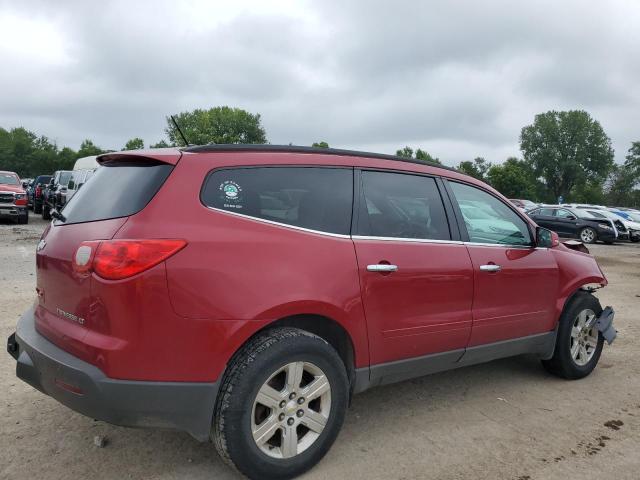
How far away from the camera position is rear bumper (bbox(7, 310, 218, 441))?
8.18ft

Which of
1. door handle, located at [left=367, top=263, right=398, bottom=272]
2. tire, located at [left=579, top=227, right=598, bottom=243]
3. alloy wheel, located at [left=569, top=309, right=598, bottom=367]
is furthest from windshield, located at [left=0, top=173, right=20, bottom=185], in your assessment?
tire, located at [left=579, top=227, right=598, bottom=243]

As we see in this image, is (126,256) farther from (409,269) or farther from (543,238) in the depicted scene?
(543,238)

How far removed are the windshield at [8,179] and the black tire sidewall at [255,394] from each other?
64.6 feet

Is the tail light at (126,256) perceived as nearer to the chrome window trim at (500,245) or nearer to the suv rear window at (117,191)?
the suv rear window at (117,191)

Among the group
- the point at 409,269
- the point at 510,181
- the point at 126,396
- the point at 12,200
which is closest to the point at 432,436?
the point at 409,269

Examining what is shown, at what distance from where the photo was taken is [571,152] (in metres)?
91.6

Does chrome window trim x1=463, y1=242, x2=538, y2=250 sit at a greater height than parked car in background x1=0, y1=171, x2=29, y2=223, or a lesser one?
greater

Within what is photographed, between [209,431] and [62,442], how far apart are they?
117cm

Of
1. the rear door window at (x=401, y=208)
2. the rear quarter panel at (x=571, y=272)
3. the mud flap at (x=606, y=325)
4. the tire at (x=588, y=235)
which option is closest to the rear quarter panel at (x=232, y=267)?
the rear door window at (x=401, y=208)

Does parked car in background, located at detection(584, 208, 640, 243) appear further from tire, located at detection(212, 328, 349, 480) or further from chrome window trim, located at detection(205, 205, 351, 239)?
tire, located at detection(212, 328, 349, 480)

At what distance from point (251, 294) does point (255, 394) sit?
493 mm

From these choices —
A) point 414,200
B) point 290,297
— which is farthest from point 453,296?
point 290,297

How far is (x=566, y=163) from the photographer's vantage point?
89.8 meters

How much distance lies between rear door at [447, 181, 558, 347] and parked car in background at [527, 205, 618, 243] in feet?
64.8
